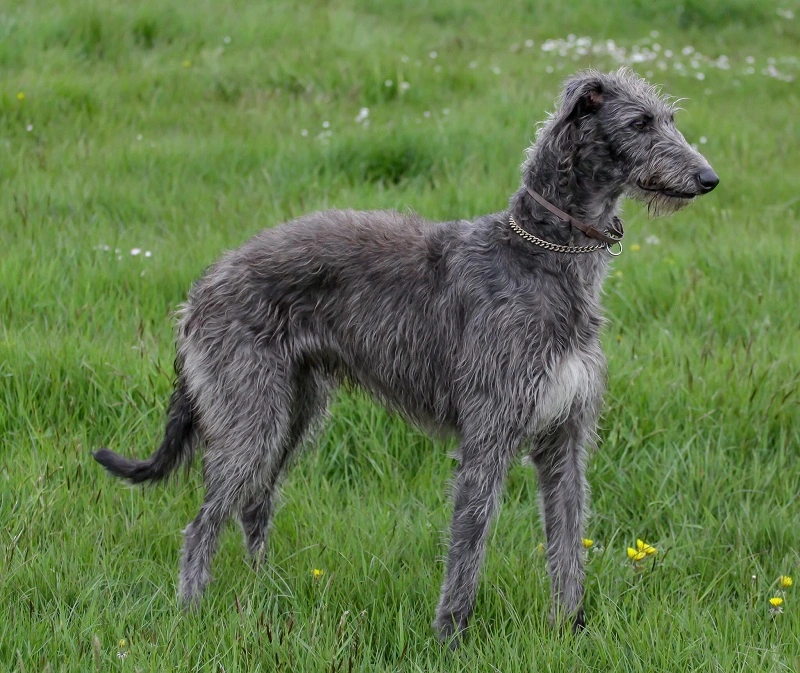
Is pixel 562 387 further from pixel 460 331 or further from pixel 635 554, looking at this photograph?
pixel 635 554

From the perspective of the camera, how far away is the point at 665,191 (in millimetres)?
3617

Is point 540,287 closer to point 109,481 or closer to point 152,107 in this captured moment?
point 109,481

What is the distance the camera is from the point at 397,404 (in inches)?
161

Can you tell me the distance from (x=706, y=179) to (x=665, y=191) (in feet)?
0.49

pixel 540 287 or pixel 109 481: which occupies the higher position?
pixel 540 287

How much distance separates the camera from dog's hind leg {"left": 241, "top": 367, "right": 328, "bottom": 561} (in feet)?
14.0

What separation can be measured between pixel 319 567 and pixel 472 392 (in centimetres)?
98

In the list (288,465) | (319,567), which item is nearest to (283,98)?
(288,465)

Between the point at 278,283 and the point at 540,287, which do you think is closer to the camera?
the point at 540,287

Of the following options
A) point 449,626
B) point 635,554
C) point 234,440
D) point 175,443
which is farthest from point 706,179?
point 175,443

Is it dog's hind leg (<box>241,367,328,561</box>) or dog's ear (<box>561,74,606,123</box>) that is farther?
dog's hind leg (<box>241,367,328,561</box>)

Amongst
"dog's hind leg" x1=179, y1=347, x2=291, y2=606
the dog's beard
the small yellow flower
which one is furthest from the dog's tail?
the dog's beard

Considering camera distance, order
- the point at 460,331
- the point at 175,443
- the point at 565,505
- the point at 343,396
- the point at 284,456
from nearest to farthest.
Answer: the point at 460,331
the point at 565,505
the point at 175,443
the point at 284,456
the point at 343,396

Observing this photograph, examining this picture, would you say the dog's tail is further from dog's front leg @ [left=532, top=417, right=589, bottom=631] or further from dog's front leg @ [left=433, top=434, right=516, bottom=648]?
dog's front leg @ [left=532, top=417, right=589, bottom=631]
